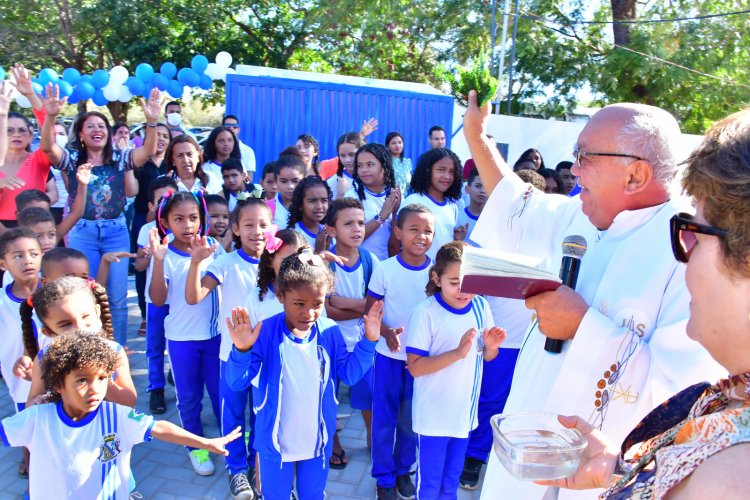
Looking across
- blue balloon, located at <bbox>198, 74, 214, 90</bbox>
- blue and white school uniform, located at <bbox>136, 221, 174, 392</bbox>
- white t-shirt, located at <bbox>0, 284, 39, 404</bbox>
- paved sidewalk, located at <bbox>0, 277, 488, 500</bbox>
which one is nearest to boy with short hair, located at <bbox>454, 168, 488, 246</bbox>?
paved sidewalk, located at <bbox>0, 277, 488, 500</bbox>

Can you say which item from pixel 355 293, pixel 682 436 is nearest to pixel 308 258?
pixel 355 293

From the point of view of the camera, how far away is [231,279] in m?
3.55

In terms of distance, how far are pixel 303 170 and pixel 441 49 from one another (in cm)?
1149

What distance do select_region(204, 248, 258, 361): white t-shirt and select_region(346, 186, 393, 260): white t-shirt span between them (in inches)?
48.6

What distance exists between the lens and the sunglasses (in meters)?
1.03

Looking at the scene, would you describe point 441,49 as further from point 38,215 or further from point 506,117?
point 38,215

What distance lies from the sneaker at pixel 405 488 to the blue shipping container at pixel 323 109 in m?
6.47

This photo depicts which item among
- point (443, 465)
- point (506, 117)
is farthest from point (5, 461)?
point (506, 117)

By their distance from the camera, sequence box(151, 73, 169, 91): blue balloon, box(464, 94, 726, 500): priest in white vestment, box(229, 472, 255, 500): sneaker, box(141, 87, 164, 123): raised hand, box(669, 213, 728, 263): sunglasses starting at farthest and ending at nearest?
box(151, 73, 169, 91): blue balloon → box(141, 87, 164, 123): raised hand → box(229, 472, 255, 500): sneaker → box(464, 94, 726, 500): priest in white vestment → box(669, 213, 728, 263): sunglasses

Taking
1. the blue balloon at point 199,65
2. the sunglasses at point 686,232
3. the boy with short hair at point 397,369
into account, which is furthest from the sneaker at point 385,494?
the blue balloon at point 199,65

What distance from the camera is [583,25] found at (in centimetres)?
1388

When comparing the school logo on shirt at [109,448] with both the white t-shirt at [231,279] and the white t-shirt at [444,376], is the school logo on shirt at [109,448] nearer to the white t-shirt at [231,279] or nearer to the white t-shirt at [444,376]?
the white t-shirt at [231,279]

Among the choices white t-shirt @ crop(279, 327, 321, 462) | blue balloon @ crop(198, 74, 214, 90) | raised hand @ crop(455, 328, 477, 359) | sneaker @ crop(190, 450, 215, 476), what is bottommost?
sneaker @ crop(190, 450, 215, 476)

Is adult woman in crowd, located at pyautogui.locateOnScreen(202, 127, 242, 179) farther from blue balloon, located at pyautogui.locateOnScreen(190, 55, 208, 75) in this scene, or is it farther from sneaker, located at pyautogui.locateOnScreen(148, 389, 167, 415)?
blue balloon, located at pyautogui.locateOnScreen(190, 55, 208, 75)
